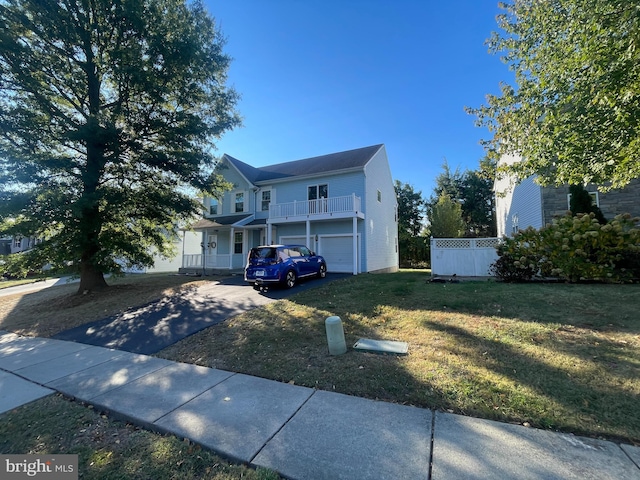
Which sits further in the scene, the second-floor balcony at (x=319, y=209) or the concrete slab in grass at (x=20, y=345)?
the second-floor balcony at (x=319, y=209)

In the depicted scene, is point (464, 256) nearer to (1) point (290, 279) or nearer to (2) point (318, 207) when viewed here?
(1) point (290, 279)

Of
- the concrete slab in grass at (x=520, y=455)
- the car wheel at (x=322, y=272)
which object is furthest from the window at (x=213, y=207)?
the concrete slab in grass at (x=520, y=455)

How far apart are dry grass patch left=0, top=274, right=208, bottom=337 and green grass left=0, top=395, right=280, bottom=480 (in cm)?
557

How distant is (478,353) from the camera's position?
4219 millimetres

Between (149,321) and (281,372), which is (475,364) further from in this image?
(149,321)

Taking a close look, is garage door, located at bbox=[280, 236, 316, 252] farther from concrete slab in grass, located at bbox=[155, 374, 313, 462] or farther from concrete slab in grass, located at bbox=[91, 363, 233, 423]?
concrete slab in grass, located at bbox=[155, 374, 313, 462]

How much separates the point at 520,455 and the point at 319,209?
1395cm

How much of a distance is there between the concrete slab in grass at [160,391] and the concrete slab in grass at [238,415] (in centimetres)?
20

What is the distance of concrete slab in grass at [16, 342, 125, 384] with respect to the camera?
4561 mm

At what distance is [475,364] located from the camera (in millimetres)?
3887

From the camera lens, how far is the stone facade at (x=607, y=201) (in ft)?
36.7

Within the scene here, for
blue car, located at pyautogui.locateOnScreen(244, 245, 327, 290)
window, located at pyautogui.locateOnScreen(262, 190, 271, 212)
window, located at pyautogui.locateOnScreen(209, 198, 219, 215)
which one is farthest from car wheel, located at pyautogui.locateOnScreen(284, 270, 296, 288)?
window, located at pyautogui.locateOnScreen(209, 198, 219, 215)

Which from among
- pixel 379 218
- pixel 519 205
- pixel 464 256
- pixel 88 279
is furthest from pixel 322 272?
pixel 519 205

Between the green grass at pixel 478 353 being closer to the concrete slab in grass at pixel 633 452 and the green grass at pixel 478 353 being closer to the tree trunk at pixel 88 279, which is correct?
the concrete slab in grass at pixel 633 452
